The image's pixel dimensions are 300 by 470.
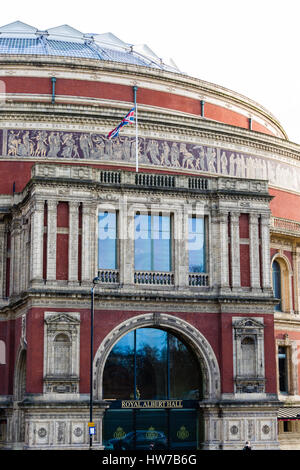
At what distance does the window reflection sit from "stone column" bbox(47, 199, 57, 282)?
499cm

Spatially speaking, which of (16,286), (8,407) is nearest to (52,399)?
(8,407)

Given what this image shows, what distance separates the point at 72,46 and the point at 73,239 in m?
24.6

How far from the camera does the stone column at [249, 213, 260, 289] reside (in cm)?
4306

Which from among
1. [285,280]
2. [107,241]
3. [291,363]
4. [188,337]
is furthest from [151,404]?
[285,280]

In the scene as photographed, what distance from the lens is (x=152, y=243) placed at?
4256cm

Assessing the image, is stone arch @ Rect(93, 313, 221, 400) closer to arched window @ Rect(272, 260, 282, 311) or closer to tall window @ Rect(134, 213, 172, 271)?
tall window @ Rect(134, 213, 172, 271)

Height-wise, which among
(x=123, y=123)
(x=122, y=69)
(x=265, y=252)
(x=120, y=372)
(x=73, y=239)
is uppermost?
(x=122, y=69)

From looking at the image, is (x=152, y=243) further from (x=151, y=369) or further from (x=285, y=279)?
(x=285, y=279)

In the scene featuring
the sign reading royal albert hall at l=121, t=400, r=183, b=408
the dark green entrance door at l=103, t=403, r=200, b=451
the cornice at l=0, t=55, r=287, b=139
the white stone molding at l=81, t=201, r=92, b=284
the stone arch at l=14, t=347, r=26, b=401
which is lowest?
the dark green entrance door at l=103, t=403, r=200, b=451

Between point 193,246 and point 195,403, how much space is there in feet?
26.5

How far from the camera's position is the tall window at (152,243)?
42.2 metres

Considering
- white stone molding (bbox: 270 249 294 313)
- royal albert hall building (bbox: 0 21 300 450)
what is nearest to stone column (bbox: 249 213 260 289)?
royal albert hall building (bbox: 0 21 300 450)

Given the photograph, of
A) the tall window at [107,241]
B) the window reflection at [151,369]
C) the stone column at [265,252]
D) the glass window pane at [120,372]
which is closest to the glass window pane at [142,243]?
the tall window at [107,241]

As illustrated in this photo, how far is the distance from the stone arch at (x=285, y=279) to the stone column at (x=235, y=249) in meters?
9.33
